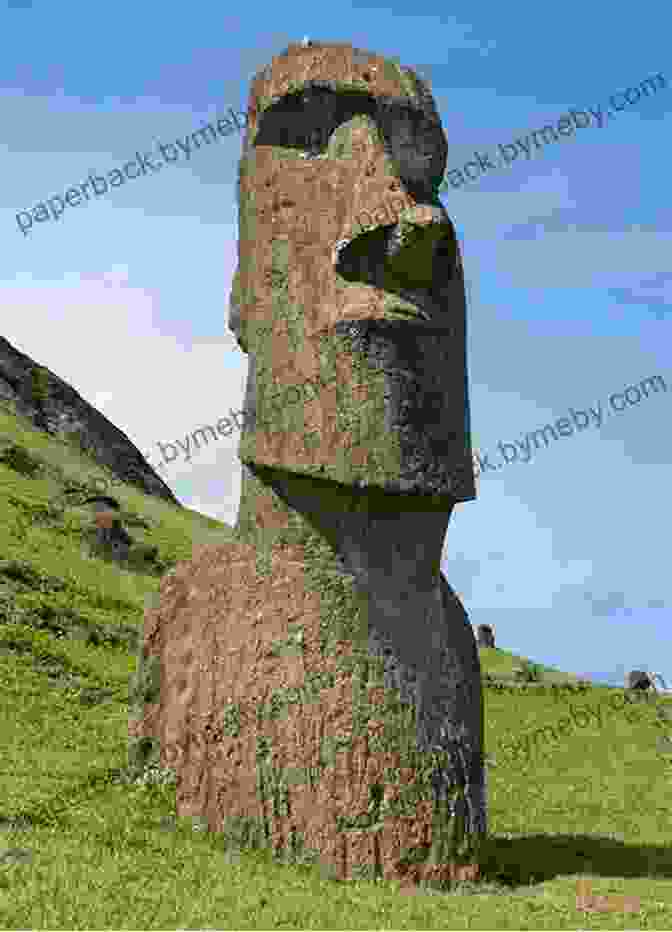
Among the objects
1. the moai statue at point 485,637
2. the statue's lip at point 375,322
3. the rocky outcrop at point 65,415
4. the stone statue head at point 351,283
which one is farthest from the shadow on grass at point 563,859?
the rocky outcrop at point 65,415

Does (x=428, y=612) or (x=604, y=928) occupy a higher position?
(x=428, y=612)

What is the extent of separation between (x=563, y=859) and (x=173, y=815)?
3209mm

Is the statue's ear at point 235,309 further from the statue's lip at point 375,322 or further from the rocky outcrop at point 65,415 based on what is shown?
the rocky outcrop at point 65,415

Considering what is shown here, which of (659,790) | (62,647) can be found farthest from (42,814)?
(659,790)

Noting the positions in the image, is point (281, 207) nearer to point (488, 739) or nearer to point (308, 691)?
point (308, 691)

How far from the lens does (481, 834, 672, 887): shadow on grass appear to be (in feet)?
32.0

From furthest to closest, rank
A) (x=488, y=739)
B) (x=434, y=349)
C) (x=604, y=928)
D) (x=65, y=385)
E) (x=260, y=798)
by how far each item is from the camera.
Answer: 1. (x=65, y=385)
2. (x=488, y=739)
3. (x=434, y=349)
4. (x=260, y=798)
5. (x=604, y=928)

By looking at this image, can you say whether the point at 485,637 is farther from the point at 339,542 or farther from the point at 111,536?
the point at 339,542

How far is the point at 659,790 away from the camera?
17.7m

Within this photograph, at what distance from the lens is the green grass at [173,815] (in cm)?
766

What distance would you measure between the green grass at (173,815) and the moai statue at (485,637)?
744 cm

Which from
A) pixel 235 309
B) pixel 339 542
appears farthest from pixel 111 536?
pixel 339 542

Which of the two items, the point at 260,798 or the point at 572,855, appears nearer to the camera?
the point at 260,798

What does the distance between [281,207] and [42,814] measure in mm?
4688
